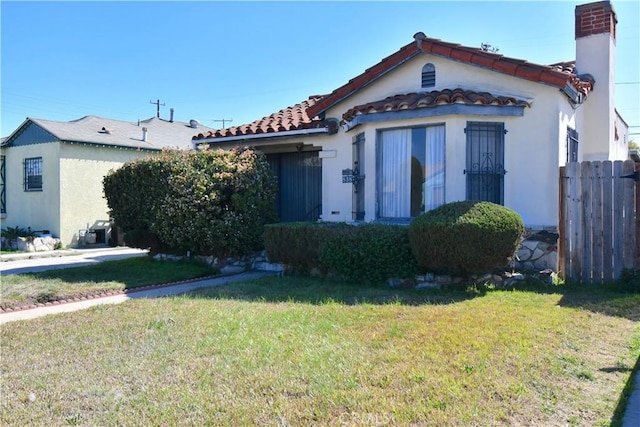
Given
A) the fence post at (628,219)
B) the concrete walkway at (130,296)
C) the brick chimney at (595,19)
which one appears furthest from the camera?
the brick chimney at (595,19)

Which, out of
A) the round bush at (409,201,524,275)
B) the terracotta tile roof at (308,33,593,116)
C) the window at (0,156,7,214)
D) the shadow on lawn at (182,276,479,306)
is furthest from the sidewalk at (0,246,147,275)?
the round bush at (409,201,524,275)

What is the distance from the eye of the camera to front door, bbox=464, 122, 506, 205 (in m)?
8.98

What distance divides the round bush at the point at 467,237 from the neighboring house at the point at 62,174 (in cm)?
1359

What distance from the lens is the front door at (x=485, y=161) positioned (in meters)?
8.98

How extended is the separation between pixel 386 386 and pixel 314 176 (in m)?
8.92

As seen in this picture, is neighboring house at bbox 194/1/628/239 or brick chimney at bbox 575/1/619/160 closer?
neighboring house at bbox 194/1/628/239

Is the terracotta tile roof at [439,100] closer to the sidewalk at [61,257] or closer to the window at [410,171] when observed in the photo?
the window at [410,171]

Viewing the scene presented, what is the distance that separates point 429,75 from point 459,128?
1701 millimetres

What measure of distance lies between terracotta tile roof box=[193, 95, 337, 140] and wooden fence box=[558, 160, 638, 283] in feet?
16.9

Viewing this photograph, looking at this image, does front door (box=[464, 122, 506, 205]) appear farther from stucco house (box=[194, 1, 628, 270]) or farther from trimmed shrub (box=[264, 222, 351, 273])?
trimmed shrub (box=[264, 222, 351, 273])

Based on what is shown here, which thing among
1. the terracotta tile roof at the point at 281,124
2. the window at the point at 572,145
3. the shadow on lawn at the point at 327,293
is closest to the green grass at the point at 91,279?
the shadow on lawn at the point at 327,293

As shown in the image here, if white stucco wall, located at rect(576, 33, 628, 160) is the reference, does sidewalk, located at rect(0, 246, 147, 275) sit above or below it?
below

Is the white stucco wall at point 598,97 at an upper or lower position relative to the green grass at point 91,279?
upper

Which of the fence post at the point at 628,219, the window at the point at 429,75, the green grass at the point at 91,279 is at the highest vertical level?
A: the window at the point at 429,75
